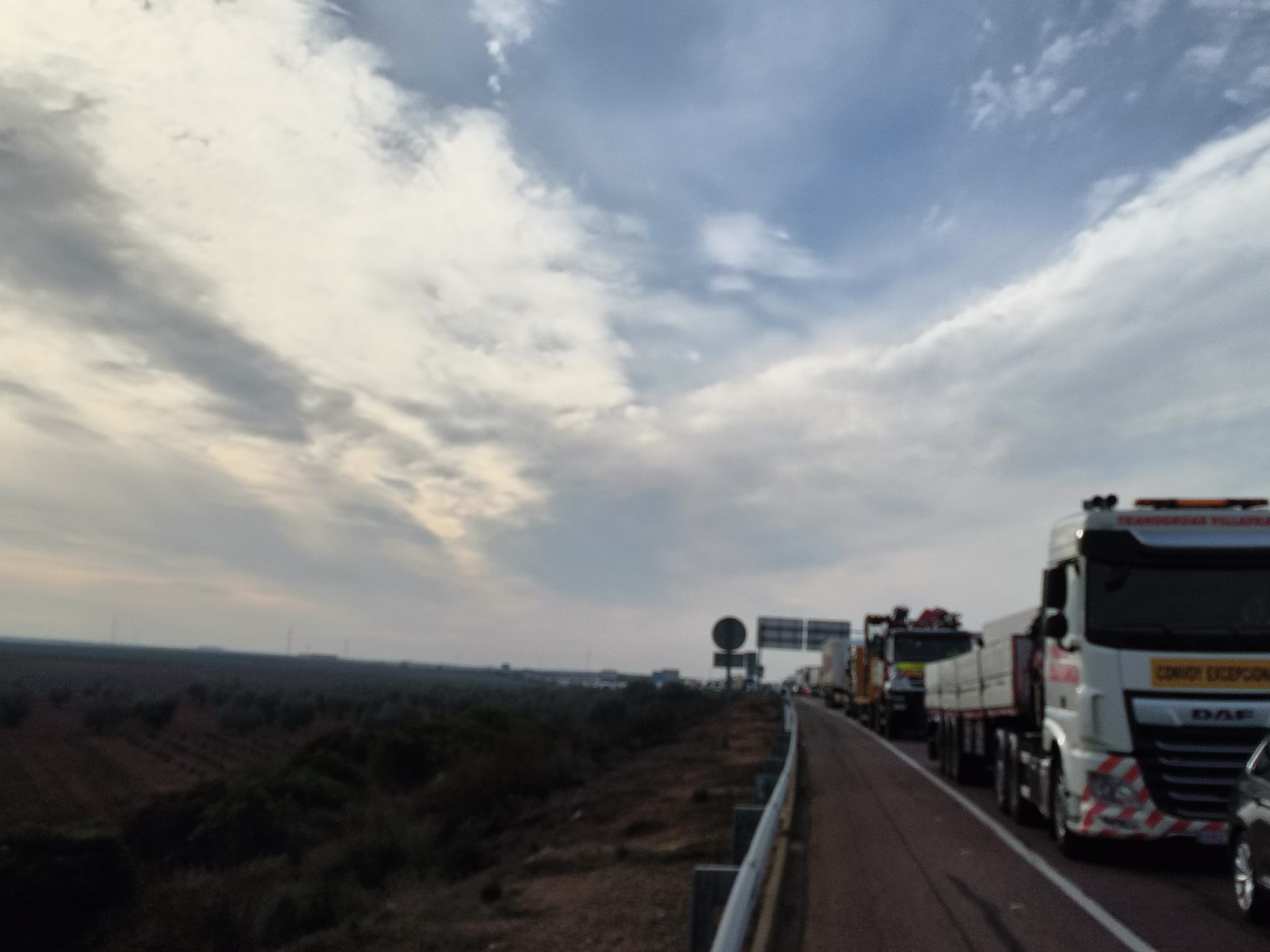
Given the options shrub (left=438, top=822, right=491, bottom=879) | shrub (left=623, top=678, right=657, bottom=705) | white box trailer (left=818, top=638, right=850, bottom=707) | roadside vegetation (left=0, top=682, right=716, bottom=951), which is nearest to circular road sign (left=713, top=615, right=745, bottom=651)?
roadside vegetation (left=0, top=682, right=716, bottom=951)

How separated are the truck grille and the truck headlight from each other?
0.18 metres

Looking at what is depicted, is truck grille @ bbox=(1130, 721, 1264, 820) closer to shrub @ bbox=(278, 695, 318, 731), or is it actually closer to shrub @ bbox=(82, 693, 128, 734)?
shrub @ bbox=(82, 693, 128, 734)

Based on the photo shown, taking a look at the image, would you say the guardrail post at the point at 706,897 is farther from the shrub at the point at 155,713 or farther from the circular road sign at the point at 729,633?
the shrub at the point at 155,713

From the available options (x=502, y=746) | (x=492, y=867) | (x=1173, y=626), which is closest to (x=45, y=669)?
(x=502, y=746)

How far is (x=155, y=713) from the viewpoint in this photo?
59438 millimetres

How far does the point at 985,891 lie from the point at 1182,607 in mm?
3385

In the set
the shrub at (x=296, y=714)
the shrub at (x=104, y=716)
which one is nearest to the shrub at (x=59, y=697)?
the shrub at (x=104, y=716)

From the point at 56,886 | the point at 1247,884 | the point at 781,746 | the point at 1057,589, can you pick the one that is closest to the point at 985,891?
the point at 1247,884

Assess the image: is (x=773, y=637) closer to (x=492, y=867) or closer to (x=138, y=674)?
(x=492, y=867)

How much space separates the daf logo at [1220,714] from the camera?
10.6 metres

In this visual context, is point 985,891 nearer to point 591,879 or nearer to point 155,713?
point 591,879

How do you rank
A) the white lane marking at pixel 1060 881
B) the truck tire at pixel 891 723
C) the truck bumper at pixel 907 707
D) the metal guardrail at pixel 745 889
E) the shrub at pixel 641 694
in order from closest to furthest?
the metal guardrail at pixel 745 889 < the white lane marking at pixel 1060 881 < the truck bumper at pixel 907 707 < the truck tire at pixel 891 723 < the shrub at pixel 641 694

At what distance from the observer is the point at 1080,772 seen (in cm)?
1102

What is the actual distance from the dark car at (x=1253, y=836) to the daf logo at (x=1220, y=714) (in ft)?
5.46
